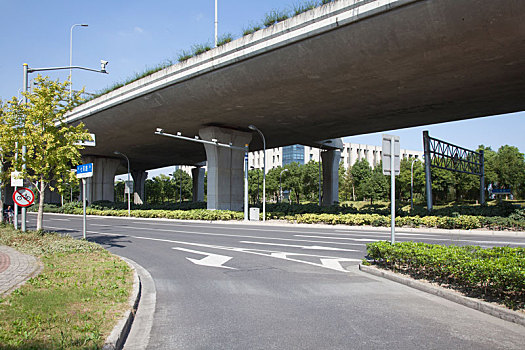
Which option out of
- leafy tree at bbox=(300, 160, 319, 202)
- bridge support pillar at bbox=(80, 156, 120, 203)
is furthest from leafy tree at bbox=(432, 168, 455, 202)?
bridge support pillar at bbox=(80, 156, 120, 203)

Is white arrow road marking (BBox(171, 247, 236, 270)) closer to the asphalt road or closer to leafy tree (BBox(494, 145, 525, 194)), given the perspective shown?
the asphalt road

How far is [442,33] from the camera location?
15.5 m

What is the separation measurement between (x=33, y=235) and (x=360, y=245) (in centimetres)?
1199

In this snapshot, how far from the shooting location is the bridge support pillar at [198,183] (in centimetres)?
6856

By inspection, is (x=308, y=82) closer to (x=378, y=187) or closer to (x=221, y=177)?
(x=221, y=177)

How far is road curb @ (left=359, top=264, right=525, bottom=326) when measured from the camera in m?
5.46

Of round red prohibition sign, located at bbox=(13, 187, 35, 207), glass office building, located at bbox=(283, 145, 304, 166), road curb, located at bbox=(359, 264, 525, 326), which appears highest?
glass office building, located at bbox=(283, 145, 304, 166)

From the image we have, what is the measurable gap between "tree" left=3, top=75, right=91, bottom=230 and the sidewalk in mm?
4031

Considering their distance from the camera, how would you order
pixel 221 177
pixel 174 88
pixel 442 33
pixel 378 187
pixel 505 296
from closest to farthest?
pixel 505 296, pixel 442 33, pixel 174 88, pixel 221 177, pixel 378 187

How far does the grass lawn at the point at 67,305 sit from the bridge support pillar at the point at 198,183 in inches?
2299

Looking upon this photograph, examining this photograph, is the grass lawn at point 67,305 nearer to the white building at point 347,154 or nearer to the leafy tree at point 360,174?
the leafy tree at point 360,174

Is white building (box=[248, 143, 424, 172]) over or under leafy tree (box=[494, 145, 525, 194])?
over

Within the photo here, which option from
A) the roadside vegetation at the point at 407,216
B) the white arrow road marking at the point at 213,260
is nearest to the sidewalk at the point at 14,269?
the white arrow road marking at the point at 213,260

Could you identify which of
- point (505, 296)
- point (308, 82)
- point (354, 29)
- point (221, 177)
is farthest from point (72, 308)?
point (221, 177)
